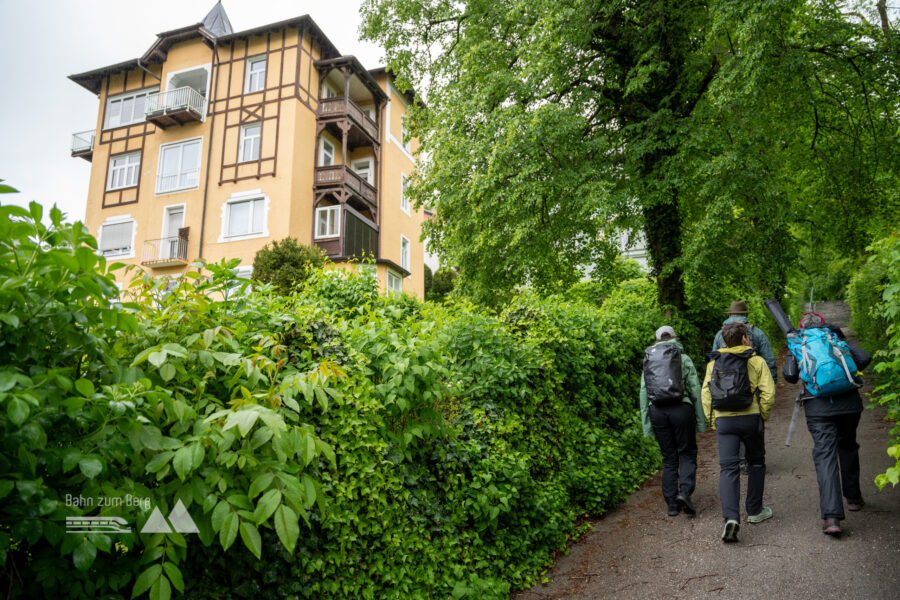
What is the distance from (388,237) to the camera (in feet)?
91.2

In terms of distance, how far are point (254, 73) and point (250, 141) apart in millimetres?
3210

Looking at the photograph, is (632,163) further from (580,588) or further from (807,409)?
(580,588)

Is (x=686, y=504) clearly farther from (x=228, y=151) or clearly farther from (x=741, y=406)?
(x=228, y=151)

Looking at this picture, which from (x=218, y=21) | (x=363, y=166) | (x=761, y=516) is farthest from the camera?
(x=218, y=21)

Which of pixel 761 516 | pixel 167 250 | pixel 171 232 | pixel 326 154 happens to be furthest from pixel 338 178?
pixel 761 516

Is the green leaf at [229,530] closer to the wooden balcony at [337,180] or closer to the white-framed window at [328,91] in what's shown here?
the wooden balcony at [337,180]

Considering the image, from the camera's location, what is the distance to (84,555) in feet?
6.65

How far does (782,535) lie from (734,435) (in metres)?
0.98

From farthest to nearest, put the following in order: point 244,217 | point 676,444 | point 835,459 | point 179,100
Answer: point 179,100 → point 244,217 → point 676,444 → point 835,459

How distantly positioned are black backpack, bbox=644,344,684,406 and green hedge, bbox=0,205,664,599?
1.02 m

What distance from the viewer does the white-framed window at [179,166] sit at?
2475 centimetres

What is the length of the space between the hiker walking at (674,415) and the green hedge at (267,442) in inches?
29.3

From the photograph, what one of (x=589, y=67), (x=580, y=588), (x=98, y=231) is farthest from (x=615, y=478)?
(x=98, y=231)

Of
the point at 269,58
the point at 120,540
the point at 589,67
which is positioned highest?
the point at 269,58
